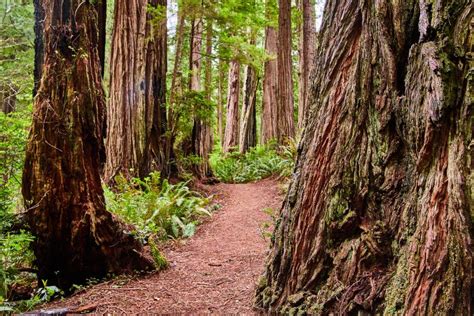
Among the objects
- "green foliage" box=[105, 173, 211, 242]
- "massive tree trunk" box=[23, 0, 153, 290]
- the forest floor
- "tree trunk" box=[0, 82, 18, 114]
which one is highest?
"tree trunk" box=[0, 82, 18, 114]

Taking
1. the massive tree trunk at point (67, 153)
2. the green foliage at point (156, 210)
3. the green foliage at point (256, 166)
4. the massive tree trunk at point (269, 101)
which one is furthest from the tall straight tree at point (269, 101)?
the massive tree trunk at point (67, 153)

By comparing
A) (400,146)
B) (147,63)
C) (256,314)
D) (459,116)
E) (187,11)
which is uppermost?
(187,11)

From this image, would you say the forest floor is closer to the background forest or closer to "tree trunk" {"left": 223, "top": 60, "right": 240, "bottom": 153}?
the background forest

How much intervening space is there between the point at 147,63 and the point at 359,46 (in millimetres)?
7033

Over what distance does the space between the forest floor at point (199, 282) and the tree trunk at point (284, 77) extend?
6.24 meters

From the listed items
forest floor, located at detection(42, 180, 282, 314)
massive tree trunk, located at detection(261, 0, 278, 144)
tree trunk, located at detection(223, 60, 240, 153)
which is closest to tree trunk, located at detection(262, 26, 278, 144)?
massive tree trunk, located at detection(261, 0, 278, 144)

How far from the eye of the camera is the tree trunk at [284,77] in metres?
12.1

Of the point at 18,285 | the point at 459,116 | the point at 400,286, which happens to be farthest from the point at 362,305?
the point at 18,285

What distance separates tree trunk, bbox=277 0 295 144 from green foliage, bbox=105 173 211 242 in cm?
549

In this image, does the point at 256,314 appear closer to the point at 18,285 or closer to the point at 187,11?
the point at 18,285

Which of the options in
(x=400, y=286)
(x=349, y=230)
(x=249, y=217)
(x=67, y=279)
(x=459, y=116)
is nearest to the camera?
(x=459, y=116)

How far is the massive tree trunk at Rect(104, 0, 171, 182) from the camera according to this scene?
333 inches

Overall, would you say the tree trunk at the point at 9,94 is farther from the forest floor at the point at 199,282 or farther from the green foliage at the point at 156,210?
the forest floor at the point at 199,282

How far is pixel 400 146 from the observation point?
7.79ft
